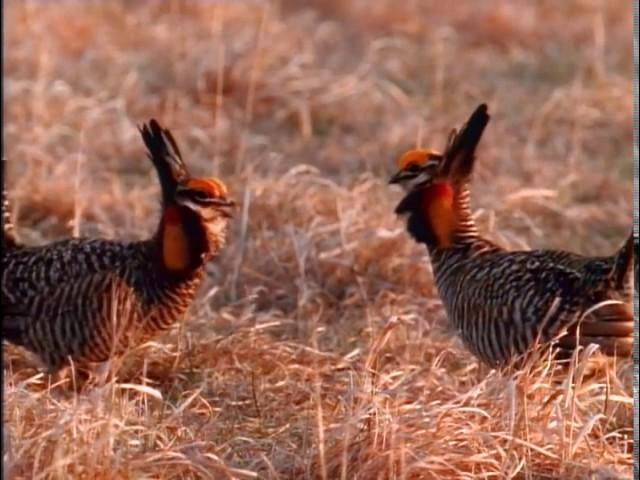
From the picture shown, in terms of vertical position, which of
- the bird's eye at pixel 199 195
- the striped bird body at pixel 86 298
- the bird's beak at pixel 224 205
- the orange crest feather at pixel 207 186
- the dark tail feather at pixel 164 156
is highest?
the dark tail feather at pixel 164 156

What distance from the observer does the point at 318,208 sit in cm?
621

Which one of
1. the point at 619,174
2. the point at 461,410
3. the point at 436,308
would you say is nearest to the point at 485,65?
the point at 619,174

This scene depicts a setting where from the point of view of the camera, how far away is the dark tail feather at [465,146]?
4770 millimetres

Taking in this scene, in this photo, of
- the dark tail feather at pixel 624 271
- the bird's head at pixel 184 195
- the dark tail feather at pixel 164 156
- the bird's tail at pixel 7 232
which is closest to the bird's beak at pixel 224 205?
the bird's head at pixel 184 195

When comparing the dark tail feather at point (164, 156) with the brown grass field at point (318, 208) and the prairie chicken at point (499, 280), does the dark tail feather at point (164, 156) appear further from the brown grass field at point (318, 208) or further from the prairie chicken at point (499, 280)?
the prairie chicken at point (499, 280)

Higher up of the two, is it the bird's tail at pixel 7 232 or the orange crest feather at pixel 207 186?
the orange crest feather at pixel 207 186

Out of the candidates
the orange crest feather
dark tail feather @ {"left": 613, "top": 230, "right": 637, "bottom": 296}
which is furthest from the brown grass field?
the orange crest feather

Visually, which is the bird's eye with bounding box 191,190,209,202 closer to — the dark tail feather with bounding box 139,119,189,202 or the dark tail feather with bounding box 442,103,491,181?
the dark tail feather with bounding box 139,119,189,202

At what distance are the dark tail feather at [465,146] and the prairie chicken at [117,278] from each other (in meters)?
0.70

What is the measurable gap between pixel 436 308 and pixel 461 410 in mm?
1856

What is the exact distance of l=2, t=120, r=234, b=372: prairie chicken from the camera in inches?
178

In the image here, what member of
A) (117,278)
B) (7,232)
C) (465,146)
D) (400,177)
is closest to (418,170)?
(400,177)

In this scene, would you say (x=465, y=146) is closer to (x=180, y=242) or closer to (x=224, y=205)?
(x=224, y=205)

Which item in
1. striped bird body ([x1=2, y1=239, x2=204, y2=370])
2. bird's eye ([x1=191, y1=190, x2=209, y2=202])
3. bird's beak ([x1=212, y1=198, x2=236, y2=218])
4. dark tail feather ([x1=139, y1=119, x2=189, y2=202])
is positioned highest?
dark tail feather ([x1=139, y1=119, x2=189, y2=202])
